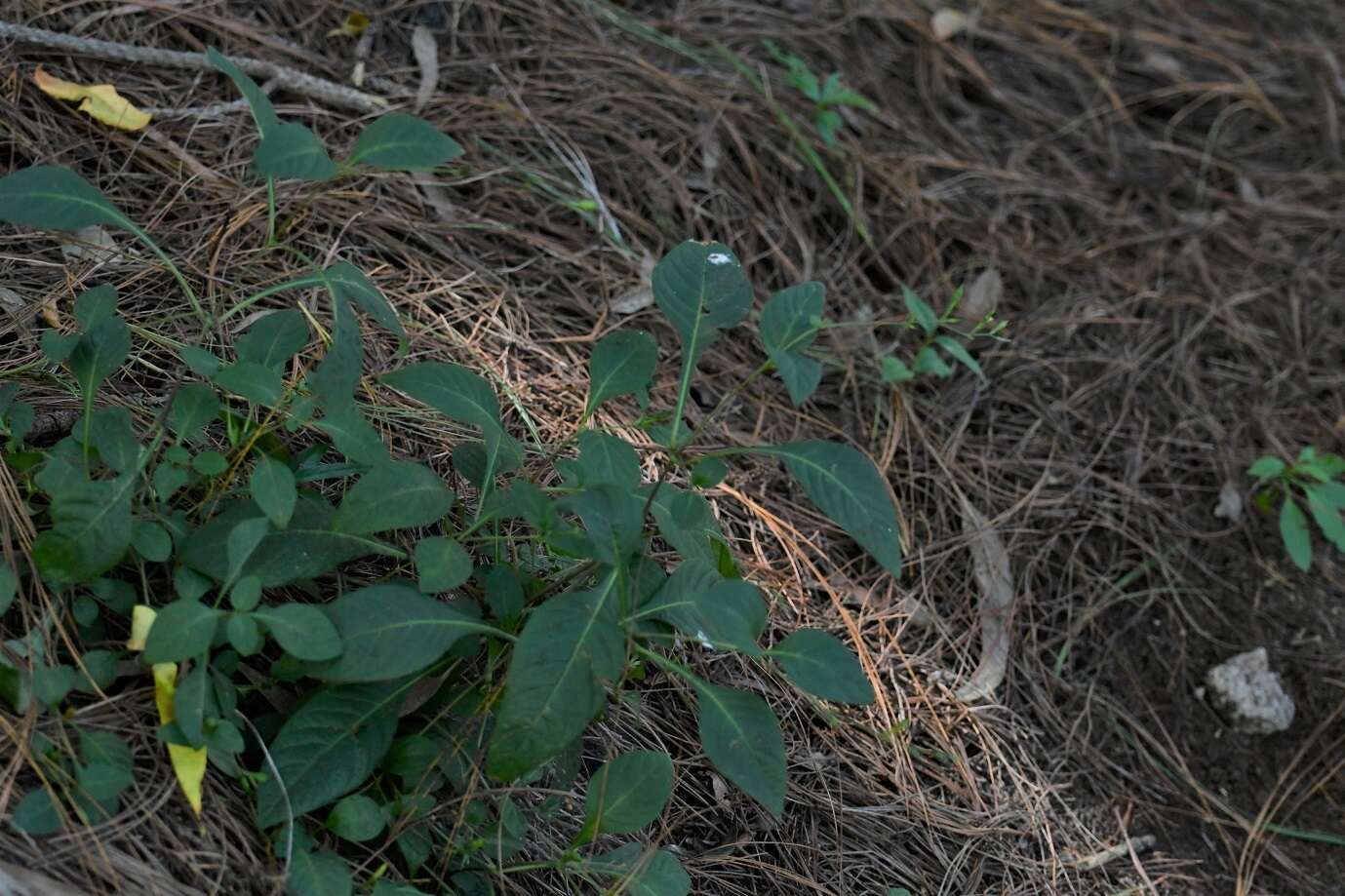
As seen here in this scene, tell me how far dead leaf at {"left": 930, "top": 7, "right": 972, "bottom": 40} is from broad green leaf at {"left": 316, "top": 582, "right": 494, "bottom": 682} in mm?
2571

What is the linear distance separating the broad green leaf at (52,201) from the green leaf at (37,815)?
790mm

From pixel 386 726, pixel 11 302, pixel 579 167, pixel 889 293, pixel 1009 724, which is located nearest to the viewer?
pixel 386 726

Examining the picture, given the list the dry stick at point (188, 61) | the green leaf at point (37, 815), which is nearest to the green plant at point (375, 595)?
the green leaf at point (37, 815)

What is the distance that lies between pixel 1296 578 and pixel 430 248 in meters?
2.12

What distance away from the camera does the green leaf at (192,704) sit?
1376mm

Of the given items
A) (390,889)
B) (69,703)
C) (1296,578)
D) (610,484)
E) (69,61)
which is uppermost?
(69,61)

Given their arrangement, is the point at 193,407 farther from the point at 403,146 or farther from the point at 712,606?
the point at 712,606

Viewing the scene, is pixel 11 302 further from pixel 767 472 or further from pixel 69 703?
pixel 767 472

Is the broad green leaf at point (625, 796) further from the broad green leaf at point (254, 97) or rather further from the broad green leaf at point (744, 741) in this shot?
the broad green leaf at point (254, 97)

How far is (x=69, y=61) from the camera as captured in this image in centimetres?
226

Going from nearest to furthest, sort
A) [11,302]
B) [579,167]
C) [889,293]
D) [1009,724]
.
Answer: [11,302]
[1009,724]
[579,167]
[889,293]

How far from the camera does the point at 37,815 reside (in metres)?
1.32

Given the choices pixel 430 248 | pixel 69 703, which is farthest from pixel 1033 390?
pixel 69 703

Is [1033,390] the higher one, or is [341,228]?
[341,228]
